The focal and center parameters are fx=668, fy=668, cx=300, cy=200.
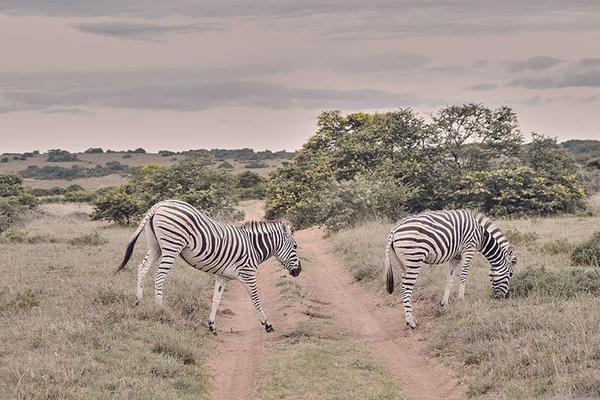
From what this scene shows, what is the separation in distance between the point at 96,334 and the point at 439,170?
1053 inches

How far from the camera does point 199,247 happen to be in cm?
1270

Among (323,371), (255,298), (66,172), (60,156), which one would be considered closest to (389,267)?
(255,298)

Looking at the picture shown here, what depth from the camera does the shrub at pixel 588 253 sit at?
1664 cm

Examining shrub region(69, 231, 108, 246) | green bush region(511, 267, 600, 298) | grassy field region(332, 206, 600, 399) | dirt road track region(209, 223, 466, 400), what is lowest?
dirt road track region(209, 223, 466, 400)

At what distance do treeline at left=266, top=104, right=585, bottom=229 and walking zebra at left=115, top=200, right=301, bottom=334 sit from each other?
18061 mm

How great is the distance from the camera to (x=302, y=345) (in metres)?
11.7

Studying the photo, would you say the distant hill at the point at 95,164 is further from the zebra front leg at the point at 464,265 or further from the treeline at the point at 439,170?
the zebra front leg at the point at 464,265

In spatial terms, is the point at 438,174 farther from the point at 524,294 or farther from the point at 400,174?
the point at 524,294

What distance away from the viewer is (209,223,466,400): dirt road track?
387 inches

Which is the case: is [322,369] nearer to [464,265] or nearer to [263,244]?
[263,244]

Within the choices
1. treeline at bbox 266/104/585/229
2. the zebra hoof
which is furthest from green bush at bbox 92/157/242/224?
the zebra hoof

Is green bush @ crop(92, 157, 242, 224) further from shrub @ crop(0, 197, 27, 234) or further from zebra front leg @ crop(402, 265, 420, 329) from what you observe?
zebra front leg @ crop(402, 265, 420, 329)

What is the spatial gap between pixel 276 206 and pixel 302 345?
82.9 feet

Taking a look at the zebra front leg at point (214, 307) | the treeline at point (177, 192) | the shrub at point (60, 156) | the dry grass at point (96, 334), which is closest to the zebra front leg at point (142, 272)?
the dry grass at point (96, 334)
